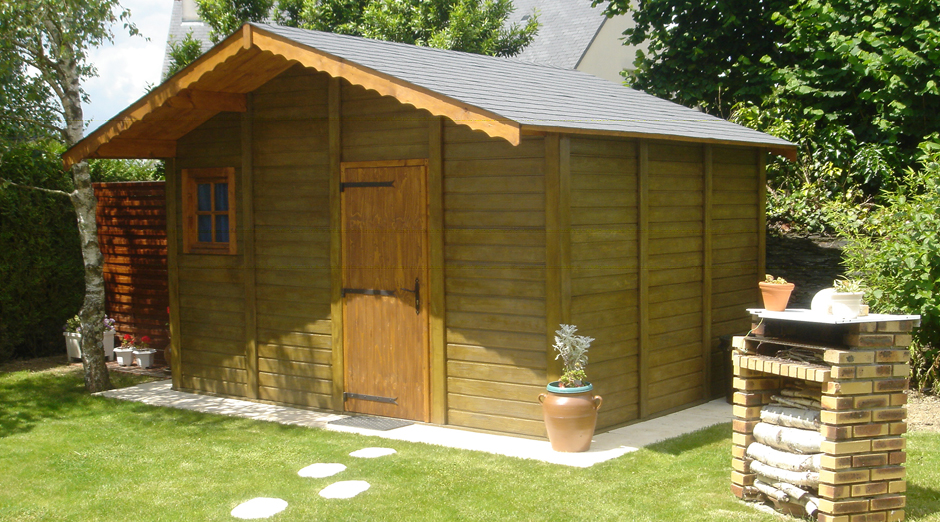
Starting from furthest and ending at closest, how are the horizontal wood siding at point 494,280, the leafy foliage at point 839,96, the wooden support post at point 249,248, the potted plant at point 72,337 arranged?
the potted plant at point 72,337 → the leafy foliage at point 839,96 → the wooden support post at point 249,248 → the horizontal wood siding at point 494,280

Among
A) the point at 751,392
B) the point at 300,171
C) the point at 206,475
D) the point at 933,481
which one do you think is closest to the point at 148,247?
the point at 300,171

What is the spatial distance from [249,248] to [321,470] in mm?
3095

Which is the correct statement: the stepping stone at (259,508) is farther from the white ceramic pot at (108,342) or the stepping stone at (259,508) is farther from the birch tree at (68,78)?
the white ceramic pot at (108,342)

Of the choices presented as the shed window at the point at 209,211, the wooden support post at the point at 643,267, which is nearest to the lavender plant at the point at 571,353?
the wooden support post at the point at 643,267

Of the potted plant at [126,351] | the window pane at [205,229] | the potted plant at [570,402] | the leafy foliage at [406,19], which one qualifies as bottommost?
the potted plant at [126,351]

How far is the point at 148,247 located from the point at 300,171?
3.60 m

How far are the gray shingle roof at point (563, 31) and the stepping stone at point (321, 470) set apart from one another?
1999 centimetres

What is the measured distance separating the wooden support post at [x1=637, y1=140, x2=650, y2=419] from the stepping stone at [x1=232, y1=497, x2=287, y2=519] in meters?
3.28

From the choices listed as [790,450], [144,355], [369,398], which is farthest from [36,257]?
[790,450]

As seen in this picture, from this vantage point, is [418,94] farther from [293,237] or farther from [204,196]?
[204,196]

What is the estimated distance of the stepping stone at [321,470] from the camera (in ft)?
19.8

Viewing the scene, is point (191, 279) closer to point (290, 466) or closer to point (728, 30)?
point (290, 466)

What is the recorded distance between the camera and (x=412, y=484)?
5.75m

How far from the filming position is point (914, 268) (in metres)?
7.93
